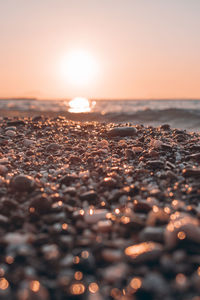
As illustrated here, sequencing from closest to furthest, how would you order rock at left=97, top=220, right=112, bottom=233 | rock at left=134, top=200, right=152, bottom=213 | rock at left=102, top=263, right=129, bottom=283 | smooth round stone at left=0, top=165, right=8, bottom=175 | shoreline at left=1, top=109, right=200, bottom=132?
rock at left=102, top=263, right=129, bottom=283
rock at left=97, top=220, right=112, bottom=233
rock at left=134, top=200, right=152, bottom=213
smooth round stone at left=0, top=165, right=8, bottom=175
shoreline at left=1, top=109, right=200, bottom=132

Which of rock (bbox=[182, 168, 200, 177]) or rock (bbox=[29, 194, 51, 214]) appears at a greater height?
rock (bbox=[182, 168, 200, 177])

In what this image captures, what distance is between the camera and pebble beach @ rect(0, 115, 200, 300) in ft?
4.38

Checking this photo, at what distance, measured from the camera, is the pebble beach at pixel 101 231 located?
133 centimetres

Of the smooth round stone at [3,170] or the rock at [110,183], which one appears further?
the smooth round stone at [3,170]

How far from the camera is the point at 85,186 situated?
269cm

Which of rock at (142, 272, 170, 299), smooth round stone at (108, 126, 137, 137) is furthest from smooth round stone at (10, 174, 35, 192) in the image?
smooth round stone at (108, 126, 137, 137)

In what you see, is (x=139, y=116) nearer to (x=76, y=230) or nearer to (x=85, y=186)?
(x=85, y=186)

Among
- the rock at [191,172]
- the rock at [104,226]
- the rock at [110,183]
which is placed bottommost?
the rock at [104,226]

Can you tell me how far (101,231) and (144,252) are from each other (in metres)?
0.40

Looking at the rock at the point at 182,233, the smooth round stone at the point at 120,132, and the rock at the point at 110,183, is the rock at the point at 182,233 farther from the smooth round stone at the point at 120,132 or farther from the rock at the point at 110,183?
the smooth round stone at the point at 120,132

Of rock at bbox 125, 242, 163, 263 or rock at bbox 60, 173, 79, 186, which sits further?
rock at bbox 60, 173, 79, 186

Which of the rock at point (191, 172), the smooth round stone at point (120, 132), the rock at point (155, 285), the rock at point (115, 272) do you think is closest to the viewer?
the rock at point (155, 285)

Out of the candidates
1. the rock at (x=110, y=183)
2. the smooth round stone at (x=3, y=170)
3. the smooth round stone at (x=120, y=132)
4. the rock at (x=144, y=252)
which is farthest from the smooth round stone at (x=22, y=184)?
the smooth round stone at (x=120, y=132)

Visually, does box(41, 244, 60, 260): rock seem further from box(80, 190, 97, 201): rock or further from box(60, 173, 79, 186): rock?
box(60, 173, 79, 186): rock
